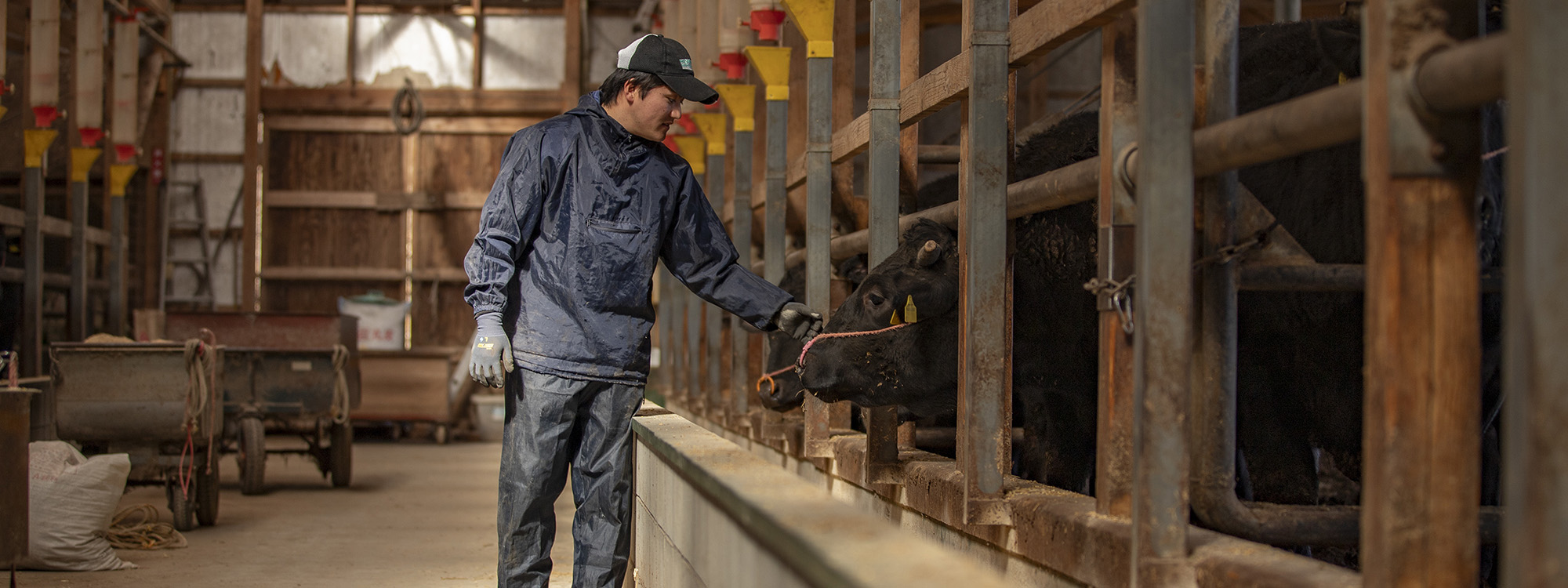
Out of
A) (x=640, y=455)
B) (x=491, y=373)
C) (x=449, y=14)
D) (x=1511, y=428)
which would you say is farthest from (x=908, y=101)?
(x=449, y=14)

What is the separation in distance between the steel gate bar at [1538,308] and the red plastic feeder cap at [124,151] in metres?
14.2

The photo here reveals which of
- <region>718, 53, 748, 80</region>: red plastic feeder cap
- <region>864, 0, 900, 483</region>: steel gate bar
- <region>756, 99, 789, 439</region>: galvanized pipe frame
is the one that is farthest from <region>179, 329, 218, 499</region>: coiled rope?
<region>864, 0, 900, 483</region>: steel gate bar

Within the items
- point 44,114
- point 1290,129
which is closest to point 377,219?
point 44,114

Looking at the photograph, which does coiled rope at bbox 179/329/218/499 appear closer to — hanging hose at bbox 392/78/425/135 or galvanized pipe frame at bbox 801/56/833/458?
galvanized pipe frame at bbox 801/56/833/458

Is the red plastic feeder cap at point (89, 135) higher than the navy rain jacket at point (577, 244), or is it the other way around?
the red plastic feeder cap at point (89, 135)

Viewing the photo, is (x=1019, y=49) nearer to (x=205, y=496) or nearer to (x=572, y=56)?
(x=205, y=496)

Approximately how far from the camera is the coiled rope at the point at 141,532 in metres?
6.74

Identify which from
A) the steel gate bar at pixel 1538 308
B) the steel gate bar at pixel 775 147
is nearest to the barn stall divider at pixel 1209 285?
the steel gate bar at pixel 1538 308

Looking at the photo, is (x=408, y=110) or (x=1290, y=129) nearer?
(x=1290, y=129)

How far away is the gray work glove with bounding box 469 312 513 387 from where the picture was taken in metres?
3.47

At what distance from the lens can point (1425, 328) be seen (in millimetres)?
1758

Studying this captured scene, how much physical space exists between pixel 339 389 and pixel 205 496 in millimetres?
2153

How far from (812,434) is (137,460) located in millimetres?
4258

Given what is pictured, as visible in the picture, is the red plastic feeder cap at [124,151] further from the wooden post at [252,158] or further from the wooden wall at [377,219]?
the wooden wall at [377,219]
